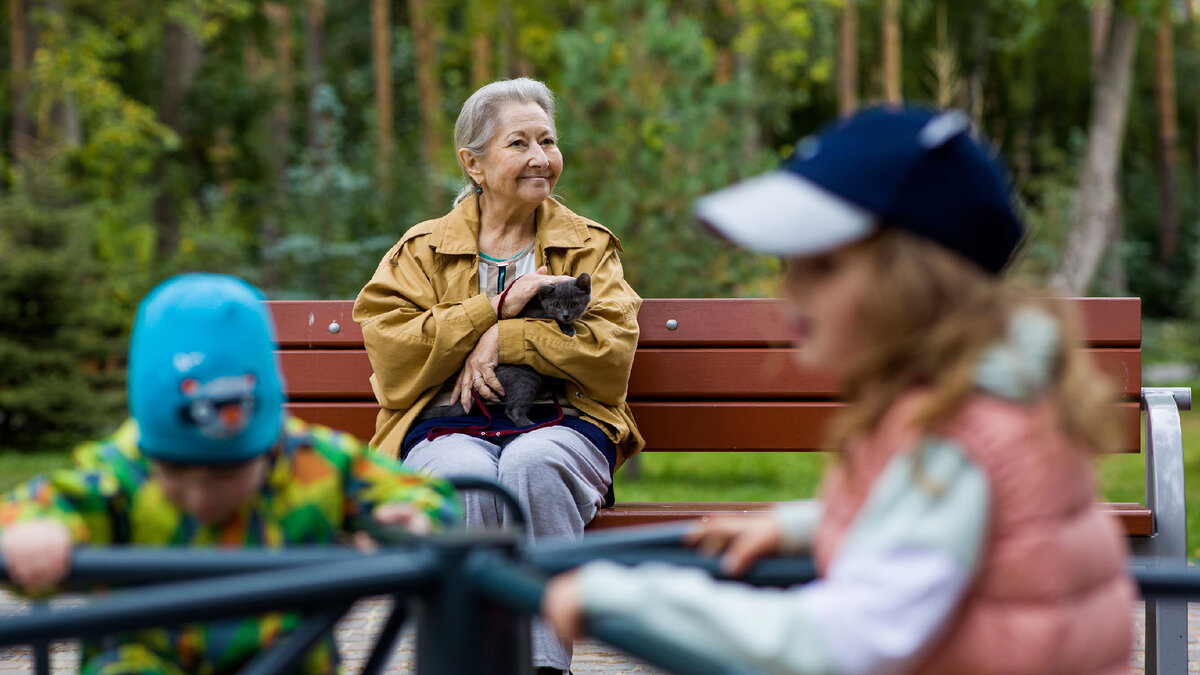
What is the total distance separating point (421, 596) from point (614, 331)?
2.30 meters

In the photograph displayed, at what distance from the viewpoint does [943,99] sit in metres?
14.2

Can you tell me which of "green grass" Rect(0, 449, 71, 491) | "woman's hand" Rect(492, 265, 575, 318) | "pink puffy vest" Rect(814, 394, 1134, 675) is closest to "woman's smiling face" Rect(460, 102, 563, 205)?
"woman's hand" Rect(492, 265, 575, 318)

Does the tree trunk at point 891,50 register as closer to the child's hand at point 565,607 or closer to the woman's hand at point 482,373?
→ the woman's hand at point 482,373

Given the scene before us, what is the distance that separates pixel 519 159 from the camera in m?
3.89

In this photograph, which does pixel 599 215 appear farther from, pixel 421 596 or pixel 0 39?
pixel 0 39

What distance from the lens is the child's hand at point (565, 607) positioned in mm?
1254

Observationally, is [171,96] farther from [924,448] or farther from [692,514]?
[924,448]

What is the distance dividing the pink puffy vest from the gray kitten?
230 centimetres

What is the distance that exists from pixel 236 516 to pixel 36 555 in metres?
0.45

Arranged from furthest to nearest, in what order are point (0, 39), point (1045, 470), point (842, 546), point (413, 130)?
1. point (413, 130)
2. point (0, 39)
3. point (842, 546)
4. point (1045, 470)

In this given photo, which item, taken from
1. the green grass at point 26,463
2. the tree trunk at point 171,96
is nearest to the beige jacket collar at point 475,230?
the green grass at point 26,463

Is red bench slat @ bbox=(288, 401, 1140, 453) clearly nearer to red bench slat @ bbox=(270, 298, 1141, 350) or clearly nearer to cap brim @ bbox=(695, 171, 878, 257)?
red bench slat @ bbox=(270, 298, 1141, 350)

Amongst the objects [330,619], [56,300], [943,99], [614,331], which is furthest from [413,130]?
[330,619]

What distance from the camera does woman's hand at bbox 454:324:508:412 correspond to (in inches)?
141
